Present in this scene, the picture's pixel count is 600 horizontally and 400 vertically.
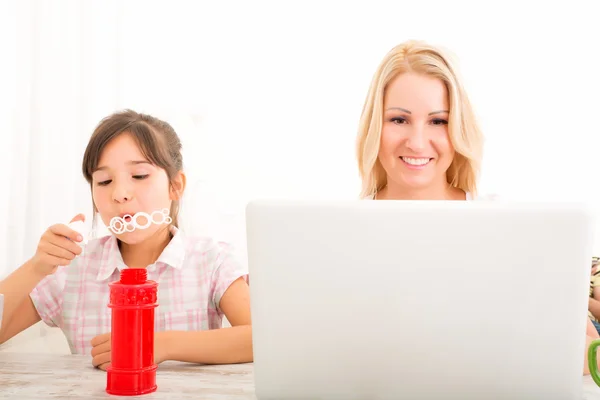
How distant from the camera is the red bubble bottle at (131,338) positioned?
935 millimetres

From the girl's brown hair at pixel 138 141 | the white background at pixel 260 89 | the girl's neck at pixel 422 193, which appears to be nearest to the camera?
the girl's brown hair at pixel 138 141

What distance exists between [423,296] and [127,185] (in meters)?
1.09

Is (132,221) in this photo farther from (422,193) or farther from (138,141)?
(422,193)

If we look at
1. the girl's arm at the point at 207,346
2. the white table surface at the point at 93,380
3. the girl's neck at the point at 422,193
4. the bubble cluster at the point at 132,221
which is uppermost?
the girl's neck at the point at 422,193

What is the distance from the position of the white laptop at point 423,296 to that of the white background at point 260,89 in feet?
5.26

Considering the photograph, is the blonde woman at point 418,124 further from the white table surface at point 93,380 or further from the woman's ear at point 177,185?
the white table surface at point 93,380

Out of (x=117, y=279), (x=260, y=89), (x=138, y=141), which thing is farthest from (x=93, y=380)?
(x=260, y=89)

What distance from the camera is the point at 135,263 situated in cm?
176

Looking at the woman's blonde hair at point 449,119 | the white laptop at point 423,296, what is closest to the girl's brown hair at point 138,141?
the woman's blonde hair at point 449,119

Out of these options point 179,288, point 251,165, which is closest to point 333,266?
point 179,288

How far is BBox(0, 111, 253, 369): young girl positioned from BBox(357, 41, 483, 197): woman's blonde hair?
49cm

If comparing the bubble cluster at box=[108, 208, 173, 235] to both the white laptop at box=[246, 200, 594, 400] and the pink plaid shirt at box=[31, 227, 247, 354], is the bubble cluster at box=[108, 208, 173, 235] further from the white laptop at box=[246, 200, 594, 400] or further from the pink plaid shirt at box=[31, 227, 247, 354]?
the white laptop at box=[246, 200, 594, 400]

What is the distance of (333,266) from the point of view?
0.79 metres

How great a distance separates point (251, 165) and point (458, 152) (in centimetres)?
90
